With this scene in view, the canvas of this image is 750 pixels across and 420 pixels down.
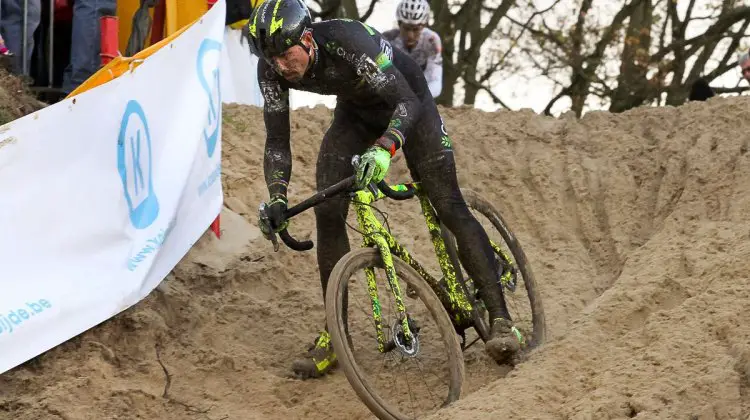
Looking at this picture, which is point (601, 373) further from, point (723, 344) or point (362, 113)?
point (362, 113)

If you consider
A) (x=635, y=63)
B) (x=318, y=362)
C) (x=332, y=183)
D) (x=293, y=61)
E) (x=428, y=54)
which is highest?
(x=635, y=63)

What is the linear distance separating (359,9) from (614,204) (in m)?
11.8

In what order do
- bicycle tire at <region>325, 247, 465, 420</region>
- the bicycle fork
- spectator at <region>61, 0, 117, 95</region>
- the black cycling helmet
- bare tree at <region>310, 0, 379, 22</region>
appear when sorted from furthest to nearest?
bare tree at <region>310, 0, 379, 22</region> → spectator at <region>61, 0, 117, 95</region> → the bicycle fork → the black cycling helmet → bicycle tire at <region>325, 247, 465, 420</region>

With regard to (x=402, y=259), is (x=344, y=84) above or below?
above

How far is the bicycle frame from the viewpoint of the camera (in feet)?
19.9

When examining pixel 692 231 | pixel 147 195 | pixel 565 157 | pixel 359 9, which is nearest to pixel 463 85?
pixel 359 9

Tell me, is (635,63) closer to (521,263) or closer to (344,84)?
(521,263)

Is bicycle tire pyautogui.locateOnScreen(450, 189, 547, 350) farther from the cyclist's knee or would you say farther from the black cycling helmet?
the black cycling helmet

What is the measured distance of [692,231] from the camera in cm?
859

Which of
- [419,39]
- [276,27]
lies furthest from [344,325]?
[419,39]

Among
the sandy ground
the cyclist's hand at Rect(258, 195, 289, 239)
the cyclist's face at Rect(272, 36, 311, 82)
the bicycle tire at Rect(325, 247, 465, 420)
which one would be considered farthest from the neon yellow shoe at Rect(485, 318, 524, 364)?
the cyclist's face at Rect(272, 36, 311, 82)

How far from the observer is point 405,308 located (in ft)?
19.9

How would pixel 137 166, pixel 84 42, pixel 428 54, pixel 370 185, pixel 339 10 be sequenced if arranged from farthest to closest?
1. pixel 339 10
2. pixel 428 54
3. pixel 84 42
4. pixel 137 166
5. pixel 370 185

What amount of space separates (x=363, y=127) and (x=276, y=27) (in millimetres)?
1100
